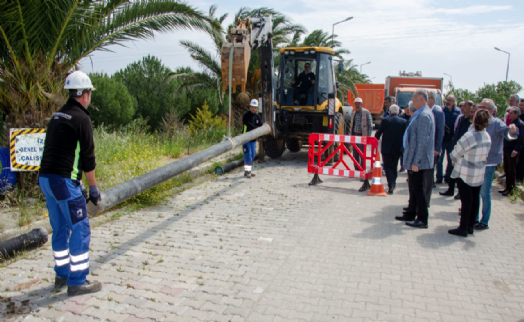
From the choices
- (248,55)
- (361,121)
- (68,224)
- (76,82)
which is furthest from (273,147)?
(68,224)

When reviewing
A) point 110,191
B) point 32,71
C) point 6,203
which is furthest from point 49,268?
point 32,71

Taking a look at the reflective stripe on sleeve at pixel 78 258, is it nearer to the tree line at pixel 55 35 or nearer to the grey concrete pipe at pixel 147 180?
the grey concrete pipe at pixel 147 180

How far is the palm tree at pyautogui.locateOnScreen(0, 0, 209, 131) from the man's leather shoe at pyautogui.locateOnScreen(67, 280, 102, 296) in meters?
3.72

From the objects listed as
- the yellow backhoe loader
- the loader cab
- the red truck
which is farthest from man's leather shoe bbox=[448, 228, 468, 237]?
the red truck

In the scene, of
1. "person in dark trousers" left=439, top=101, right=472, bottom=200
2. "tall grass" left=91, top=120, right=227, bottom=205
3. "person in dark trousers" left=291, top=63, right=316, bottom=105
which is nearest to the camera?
"tall grass" left=91, top=120, right=227, bottom=205

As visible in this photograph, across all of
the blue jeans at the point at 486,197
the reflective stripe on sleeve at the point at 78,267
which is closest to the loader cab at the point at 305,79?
the blue jeans at the point at 486,197

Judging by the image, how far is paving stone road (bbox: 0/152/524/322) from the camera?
3.76m

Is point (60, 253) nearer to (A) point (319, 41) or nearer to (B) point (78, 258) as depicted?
(B) point (78, 258)

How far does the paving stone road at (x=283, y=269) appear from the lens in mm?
3756

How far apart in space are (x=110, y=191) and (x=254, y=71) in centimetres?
1573

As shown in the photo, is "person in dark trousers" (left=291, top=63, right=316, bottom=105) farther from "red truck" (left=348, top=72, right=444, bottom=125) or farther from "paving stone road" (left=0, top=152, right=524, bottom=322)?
"red truck" (left=348, top=72, right=444, bottom=125)

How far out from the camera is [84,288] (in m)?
3.99

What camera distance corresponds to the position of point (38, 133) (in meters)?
6.59

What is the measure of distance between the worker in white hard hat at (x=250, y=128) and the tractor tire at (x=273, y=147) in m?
2.09
